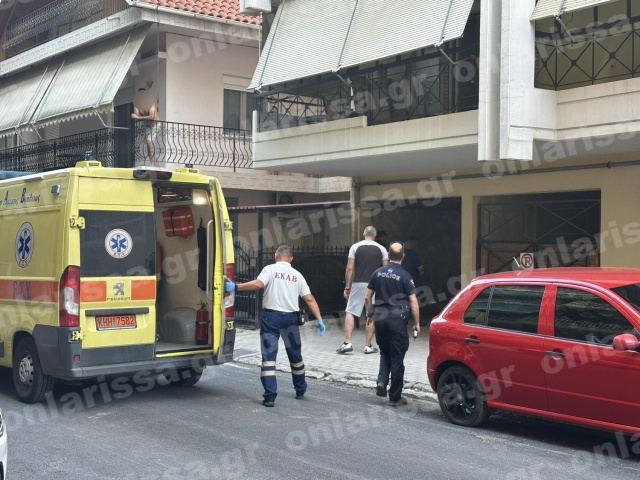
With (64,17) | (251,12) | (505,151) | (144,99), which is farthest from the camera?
(64,17)

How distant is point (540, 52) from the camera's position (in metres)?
12.1

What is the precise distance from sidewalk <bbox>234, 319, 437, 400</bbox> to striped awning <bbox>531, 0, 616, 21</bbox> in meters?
4.78

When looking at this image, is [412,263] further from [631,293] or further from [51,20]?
[51,20]

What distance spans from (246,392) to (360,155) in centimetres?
482

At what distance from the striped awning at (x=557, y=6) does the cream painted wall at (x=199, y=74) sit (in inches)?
407

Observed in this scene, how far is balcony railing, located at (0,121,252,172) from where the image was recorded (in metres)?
18.6

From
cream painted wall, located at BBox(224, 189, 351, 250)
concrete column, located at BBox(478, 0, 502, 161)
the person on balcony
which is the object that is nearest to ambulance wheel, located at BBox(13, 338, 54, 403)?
concrete column, located at BBox(478, 0, 502, 161)

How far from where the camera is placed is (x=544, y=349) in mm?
7168

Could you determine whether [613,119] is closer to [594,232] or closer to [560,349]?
[594,232]

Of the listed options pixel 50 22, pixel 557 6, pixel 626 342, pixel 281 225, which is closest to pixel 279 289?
pixel 626 342

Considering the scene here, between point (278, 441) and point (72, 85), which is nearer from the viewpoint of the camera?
point (278, 441)

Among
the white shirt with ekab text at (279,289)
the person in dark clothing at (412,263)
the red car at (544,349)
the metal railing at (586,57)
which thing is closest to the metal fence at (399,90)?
the metal railing at (586,57)

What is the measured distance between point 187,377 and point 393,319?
270cm

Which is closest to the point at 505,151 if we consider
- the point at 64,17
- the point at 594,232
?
the point at 594,232
